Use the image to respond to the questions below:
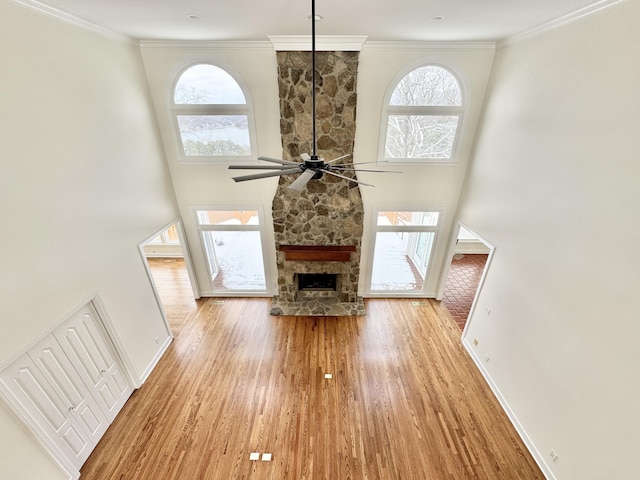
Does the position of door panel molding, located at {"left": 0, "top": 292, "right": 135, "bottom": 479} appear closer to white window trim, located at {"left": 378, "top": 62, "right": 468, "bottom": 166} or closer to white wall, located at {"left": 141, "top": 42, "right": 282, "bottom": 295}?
white wall, located at {"left": 141, "top": 42, "right": 282, "bottom": 295}

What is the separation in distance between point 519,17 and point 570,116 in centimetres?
134

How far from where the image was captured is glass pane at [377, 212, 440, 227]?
5598 mm

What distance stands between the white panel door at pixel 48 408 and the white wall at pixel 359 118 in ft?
10.6

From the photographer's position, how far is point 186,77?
4.63 meters

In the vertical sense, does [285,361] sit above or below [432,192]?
below

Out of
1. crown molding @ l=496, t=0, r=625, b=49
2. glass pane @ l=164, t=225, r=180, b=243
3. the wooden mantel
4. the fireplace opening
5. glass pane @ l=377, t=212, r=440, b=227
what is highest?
crown molding @ l=496, t=0, r=625, b=49

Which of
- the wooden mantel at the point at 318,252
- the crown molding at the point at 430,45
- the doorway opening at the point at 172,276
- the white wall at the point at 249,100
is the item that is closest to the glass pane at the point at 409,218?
the wooden mantel at the point at 318,252

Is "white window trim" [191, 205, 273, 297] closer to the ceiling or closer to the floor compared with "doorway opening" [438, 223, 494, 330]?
closer to the ceiling

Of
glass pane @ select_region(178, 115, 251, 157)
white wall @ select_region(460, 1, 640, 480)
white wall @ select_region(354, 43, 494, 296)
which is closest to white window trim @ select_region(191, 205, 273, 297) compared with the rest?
glass pane @ select_region(178, 115, 251, 157)

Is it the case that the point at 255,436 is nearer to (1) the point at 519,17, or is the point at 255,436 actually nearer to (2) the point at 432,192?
(2) the point at 432,192

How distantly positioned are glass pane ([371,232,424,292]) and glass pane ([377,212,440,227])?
1.35ft

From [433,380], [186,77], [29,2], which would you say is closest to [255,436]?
[433,380]

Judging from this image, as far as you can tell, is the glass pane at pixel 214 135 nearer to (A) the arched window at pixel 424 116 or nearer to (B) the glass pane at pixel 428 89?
(A) the arched window at pixel 424 116

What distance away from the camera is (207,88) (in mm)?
4695
